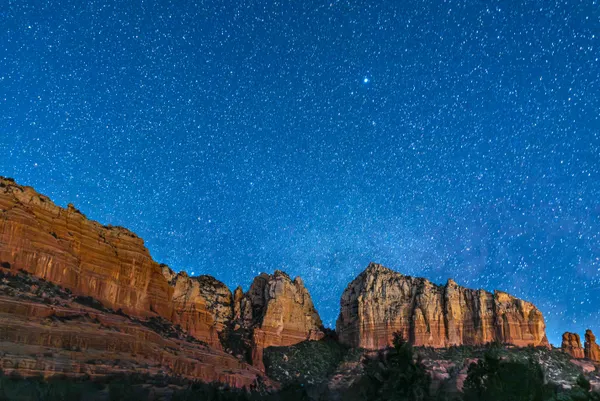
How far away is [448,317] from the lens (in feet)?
317

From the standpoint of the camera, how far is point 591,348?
98.0 m

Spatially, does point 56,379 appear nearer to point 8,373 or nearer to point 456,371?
point 8,373

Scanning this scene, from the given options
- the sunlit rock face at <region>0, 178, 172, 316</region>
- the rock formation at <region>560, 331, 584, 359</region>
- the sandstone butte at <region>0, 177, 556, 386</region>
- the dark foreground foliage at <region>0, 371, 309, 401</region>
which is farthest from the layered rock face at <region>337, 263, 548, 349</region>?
the dark foreground foliage at <region>0, 371, 309, 401</region>

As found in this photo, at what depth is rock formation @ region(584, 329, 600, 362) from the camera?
97350 mm

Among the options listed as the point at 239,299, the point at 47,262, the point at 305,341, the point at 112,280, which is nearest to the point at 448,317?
the point at 305,341

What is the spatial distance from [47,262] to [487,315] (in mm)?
76353

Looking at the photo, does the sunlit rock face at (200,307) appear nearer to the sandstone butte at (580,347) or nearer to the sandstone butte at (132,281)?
the sandstone butte at (132,281)

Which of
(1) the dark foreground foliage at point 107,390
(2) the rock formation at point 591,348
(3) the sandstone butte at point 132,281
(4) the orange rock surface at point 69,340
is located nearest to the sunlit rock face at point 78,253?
(3) the sandstone butte at point 132,281

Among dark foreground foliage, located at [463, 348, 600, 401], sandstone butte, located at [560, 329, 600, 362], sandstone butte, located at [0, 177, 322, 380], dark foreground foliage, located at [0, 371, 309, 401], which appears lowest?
dark foreground foliage, located at [0, 371, 309, 401]

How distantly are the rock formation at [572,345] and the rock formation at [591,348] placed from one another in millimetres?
2297

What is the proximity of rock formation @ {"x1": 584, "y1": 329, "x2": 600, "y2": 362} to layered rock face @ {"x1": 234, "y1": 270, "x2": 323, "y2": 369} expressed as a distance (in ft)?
174

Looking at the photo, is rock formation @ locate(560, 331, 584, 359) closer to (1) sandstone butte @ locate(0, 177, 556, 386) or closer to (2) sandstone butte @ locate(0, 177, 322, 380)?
(1) sandstone butte @ locate(0, 177, 556, 386)

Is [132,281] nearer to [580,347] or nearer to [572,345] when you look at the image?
[572,345]

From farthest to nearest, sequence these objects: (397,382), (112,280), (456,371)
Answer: (456,371), (112,280), (397,382)
